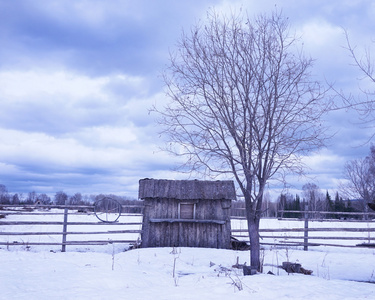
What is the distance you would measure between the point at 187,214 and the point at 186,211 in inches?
4.9

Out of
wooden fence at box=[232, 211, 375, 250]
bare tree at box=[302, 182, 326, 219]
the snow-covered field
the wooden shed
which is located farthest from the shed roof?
bare tree at box=[302, 182, 326, 219]

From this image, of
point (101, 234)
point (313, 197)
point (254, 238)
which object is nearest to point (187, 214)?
point (254, 238)

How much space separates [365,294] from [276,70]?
5027mm

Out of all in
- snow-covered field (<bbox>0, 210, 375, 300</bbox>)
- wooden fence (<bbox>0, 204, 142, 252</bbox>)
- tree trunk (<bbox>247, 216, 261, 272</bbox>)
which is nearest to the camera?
snow-covered field (<bbox>0, 210, 375, 300</bbox>)

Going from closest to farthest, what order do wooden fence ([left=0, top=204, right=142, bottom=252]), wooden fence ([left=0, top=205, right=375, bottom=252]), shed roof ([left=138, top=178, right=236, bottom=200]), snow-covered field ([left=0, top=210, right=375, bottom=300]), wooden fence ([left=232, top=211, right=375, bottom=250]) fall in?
snow-covered field ([left=0, top=210, right=375, bottom=300])
wooden fence ([left=0, top=204, right=142, bottom=252])
wooden fence ([left=0, top=205, right=375, bottom=252])
shed roof ([left=138, top=178, right=236, bottom=200])
wooden fence ([left=232, top=211, right=375, bottom=250])

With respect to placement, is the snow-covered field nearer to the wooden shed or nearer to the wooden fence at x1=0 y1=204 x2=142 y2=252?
the wooden fence at x1=0 y1=204 x2=142 y2=252

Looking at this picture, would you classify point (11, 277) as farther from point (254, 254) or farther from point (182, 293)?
point (254, 254)

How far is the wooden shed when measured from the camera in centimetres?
1455

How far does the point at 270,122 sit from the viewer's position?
8500mm

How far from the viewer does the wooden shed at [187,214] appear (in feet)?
47.7

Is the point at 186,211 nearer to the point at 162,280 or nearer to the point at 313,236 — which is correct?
the point at 162,280

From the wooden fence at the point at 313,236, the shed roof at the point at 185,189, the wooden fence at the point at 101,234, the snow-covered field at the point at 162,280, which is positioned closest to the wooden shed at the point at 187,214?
the shed roof at the point at 185,189

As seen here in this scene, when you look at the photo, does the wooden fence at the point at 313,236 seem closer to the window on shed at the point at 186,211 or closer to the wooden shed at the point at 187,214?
the wooden shed at the point at 187,214

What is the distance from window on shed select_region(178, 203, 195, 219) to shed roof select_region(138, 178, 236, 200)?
489mm
